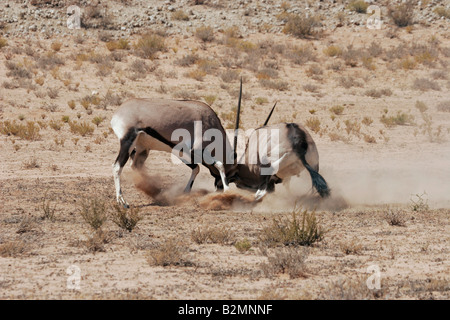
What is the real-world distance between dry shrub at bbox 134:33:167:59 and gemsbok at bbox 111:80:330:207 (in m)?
16.8

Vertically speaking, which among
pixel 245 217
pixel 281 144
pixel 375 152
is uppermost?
pixel 281 144

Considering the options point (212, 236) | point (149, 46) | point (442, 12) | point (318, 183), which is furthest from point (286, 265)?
point (442, 12)

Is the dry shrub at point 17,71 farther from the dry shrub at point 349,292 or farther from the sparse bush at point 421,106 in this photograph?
the dry shrub at point 349,292

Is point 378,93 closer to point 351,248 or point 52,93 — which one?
point 52,93

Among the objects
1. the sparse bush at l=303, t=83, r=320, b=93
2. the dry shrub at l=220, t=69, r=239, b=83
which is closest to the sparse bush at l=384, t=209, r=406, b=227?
the sparse bush at l=303, t=83, r=320, b=93

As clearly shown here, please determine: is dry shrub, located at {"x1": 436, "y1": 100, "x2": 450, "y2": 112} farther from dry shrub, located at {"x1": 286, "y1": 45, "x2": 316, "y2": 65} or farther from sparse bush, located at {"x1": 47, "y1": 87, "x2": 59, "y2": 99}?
sparse bush, located at {"x1": 47, "y1": 87, "x2": 59, "y2": 99}

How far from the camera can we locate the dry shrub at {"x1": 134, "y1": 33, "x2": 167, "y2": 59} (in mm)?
27859

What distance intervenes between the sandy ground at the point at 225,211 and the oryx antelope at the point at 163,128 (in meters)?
0.65

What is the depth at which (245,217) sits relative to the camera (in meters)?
10.1

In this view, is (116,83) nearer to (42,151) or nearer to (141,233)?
(42,151)

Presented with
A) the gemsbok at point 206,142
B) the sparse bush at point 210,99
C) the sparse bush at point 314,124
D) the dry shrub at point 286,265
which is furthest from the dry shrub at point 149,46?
the dry shrub at point 286,265

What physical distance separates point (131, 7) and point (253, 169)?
25221 millimetres

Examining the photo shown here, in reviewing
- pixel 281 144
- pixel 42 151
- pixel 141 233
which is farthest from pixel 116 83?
pixel 141 233

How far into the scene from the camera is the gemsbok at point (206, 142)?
10734 mm
